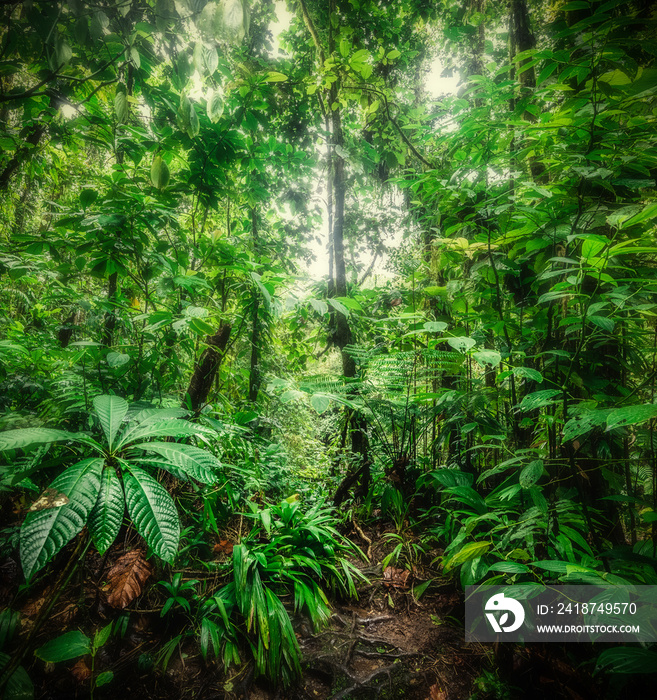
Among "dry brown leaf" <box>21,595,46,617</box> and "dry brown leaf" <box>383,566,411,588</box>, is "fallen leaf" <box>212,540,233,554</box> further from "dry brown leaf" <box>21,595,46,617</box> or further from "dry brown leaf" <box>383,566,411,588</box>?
"dry brown leaf" <box>383,566,411,588</box>

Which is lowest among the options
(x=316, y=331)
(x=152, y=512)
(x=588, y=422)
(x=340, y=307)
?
(x=152, y=512)

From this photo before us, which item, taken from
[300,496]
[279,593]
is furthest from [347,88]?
[279,593]

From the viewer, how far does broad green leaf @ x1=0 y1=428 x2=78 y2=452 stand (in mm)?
792

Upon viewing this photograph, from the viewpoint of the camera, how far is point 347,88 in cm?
277

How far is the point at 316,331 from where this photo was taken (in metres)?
3.18

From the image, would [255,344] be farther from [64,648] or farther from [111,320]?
[64,648]

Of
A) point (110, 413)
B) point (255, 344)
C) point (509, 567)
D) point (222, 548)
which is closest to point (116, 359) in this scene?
point (110, 413)

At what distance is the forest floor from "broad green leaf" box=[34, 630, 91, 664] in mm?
203

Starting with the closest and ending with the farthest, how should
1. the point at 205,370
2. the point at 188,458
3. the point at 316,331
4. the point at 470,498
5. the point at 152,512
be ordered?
the point at 152,512 → the point at 188,458 → the point at 470,498 → the point at 205,370 → the point at 316,331

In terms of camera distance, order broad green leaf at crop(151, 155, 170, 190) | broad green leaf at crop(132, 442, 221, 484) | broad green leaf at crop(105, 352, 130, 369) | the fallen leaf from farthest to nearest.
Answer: the fallen leaf < broad green leaf at crop(151, 155, 170, 190) < broad green leaf at crop(105, 352, 130, 369) < broad green leaf at crop(132, 442, 221, 484)

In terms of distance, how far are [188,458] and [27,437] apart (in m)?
0.44

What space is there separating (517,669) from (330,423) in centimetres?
335

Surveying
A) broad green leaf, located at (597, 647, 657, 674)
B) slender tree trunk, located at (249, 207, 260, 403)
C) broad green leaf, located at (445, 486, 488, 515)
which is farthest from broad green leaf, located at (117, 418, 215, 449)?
broad green leaf, located at (445, 486, 488, 515)

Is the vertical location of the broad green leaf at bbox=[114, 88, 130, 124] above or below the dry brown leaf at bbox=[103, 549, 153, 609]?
above
